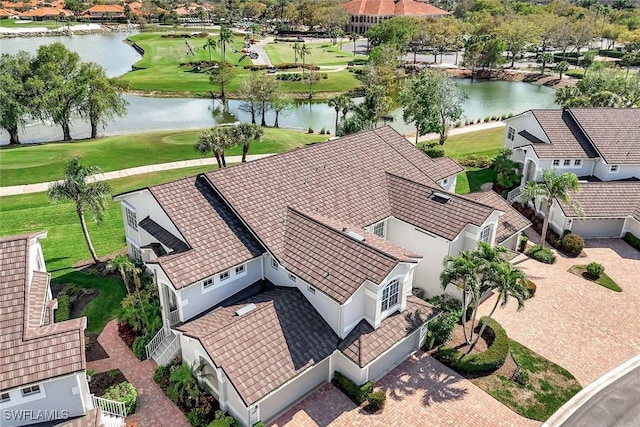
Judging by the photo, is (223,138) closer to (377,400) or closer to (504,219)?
(504,219)

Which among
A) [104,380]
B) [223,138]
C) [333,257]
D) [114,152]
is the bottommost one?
[104,380]

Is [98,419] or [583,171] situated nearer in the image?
[98,419]

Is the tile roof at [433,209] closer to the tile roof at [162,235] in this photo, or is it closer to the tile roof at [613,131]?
the tile roof at [162,235]

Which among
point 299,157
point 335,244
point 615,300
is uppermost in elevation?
point 299,157

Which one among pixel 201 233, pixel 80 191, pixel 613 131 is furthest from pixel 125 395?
pixel 613 131

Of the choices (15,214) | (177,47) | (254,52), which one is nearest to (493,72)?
(254,52)

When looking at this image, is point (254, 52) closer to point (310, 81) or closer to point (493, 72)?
point (310, 81)
